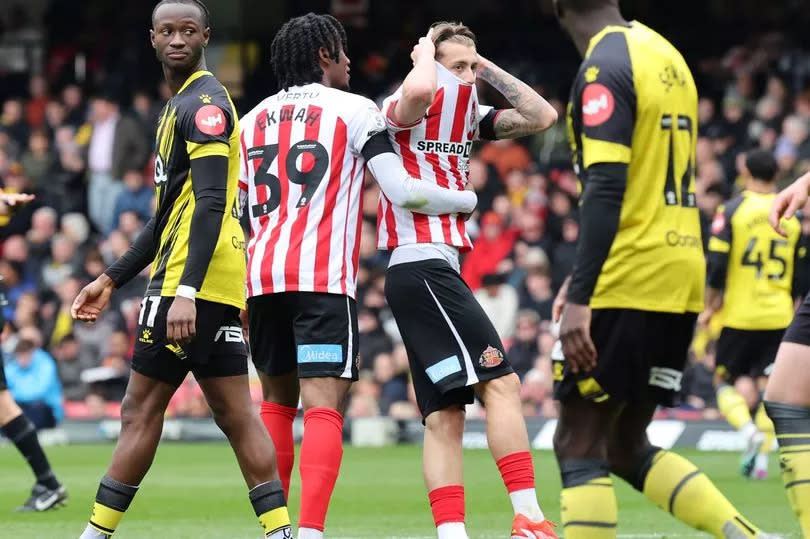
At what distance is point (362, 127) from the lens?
7148 millimetres

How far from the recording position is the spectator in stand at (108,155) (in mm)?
21969

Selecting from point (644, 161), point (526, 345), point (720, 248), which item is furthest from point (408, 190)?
point (526, 345)

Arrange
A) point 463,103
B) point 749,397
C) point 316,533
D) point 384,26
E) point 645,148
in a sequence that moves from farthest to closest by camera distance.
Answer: point 384,26, point 749,397, point 463,103, point 316,533, point 645,148

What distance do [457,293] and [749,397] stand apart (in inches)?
366

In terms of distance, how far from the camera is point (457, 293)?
280 inches

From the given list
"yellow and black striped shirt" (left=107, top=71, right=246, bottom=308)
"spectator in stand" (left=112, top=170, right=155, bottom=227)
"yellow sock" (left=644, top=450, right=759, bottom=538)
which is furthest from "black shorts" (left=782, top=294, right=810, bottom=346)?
"spectator in stand" (left=112, top=170, right=155, bottom=227)

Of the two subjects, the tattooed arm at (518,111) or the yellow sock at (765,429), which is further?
the yellow sock at (765,429)

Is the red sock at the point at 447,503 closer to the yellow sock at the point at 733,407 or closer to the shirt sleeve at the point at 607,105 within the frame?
the shirt sleeve at the point at 607,105

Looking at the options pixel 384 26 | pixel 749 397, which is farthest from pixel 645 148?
pixel 384 26

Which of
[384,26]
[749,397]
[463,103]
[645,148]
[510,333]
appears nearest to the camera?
[645,148]

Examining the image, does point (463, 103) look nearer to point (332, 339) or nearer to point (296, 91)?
point (296, 91)

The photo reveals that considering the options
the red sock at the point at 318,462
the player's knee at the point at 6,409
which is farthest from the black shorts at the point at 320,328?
the player's knee at the point at 6,409

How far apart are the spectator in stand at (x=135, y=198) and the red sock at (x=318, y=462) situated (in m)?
15.0

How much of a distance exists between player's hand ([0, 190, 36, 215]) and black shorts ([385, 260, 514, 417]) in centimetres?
197
